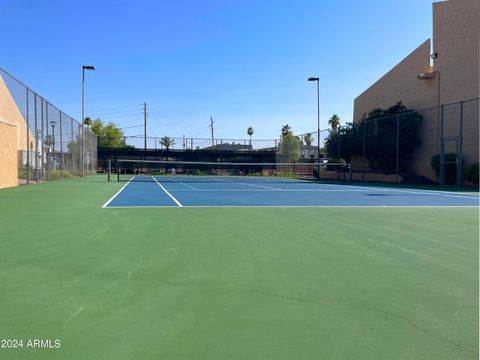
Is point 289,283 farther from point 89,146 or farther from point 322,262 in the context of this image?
point 89,146

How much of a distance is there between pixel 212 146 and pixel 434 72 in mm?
32733

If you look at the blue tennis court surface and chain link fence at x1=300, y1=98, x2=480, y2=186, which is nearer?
the blue tennis court surface

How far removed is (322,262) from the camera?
518 cm

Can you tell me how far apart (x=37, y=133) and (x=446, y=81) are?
26363 millimetres

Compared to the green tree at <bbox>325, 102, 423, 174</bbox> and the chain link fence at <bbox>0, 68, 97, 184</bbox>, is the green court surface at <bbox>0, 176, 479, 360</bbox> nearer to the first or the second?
the chain link fence at <bbox>0, 68, 97, 184</bbox>

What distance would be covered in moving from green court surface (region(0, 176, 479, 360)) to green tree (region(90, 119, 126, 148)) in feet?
199

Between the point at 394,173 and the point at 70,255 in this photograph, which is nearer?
the point at 70,255

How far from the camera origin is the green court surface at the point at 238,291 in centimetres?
289

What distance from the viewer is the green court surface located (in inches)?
114

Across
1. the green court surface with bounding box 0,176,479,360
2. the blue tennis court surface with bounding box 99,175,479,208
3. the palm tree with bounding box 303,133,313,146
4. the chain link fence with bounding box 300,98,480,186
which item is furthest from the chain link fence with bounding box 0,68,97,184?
the palm tree with bounding box 303,133,313,146

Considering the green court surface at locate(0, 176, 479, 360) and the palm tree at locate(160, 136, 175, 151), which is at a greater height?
the palm tree at locate(160, 136, 175, 151)

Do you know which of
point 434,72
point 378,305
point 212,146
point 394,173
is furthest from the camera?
point 212,146

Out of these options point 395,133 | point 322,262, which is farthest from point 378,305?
point 395,133

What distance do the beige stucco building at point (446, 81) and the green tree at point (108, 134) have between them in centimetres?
4502
